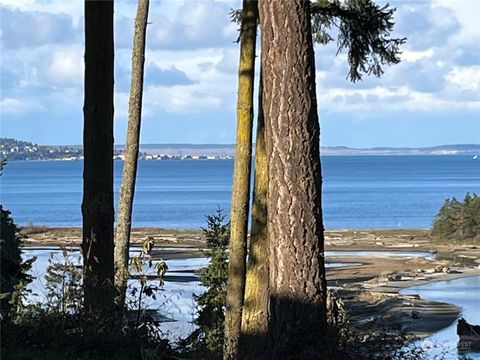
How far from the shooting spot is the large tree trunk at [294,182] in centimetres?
845

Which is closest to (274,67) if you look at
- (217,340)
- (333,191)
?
(217,340)

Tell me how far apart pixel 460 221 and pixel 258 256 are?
169 ft

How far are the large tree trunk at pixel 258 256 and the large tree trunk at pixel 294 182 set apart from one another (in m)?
3.08

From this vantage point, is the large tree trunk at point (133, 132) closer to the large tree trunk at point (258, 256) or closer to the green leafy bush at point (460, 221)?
the large tree trunk at point (258, 256)

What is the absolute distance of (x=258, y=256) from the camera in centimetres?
1209

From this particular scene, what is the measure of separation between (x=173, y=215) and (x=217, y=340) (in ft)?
255

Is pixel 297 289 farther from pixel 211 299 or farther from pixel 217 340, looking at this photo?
pixel 211 299

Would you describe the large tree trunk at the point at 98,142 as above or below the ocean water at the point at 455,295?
above

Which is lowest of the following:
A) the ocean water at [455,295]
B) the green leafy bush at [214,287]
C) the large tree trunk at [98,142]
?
the ocean water at [455,295]

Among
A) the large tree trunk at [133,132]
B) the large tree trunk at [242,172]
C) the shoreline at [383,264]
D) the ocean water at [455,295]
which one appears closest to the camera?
the large tree trunk at [242,172]

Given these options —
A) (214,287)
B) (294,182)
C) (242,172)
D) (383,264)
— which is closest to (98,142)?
(294,182)

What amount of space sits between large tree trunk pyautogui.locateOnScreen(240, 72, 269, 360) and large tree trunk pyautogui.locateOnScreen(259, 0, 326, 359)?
10.1 ft

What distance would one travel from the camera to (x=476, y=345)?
23562 mm

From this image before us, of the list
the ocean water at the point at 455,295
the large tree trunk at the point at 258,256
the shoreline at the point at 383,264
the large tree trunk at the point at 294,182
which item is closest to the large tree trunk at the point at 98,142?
the large tree trunk at the point at 294,182
